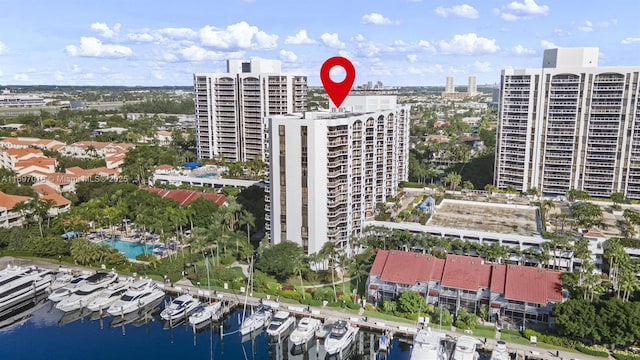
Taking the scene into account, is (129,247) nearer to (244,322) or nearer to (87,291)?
(87,291)

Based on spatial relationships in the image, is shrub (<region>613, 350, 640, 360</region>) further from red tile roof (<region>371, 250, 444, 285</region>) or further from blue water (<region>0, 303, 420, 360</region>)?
blue water (<region>0, 303, 420, 360</region>)

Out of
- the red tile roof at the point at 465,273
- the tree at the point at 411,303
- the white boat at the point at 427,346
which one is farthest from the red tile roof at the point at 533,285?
the white boat at the point at 427,346

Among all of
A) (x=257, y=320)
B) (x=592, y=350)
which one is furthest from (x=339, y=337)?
(x=592, y=350)

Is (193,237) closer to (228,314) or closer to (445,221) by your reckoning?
(228,314)

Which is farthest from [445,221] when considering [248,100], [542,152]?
[248,100]

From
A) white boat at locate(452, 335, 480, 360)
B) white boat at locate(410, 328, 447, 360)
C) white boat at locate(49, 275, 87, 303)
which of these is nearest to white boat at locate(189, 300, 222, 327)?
white boat at locate(49, 275, 87, 303)

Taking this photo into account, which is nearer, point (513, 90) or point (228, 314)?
point (228, 314)
